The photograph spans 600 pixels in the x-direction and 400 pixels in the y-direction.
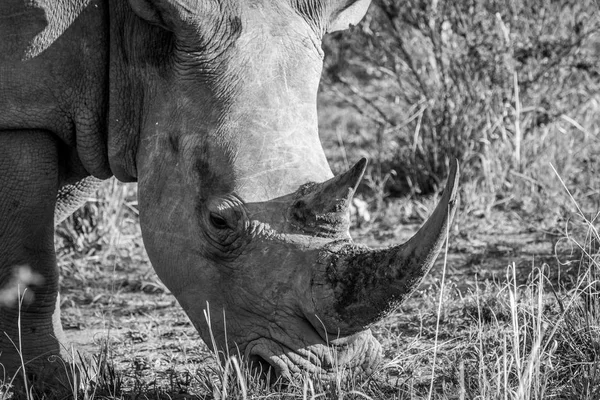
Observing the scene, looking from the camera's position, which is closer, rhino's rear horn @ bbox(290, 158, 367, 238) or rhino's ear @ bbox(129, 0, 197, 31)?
rhino's rear horn @ bbox(290, 158, 367, 238)

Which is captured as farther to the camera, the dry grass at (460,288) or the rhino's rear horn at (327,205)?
the dry grass at (460,288)

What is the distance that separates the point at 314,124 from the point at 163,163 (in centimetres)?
65

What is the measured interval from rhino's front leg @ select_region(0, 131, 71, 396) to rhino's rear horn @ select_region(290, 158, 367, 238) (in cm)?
127

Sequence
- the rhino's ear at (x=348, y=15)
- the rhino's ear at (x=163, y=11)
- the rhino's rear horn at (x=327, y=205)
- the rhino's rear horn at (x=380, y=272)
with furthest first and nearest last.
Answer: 1. the rhino's ear at (x=348, y=15)
2. the rhino's ear at (x=163, y=11)
3. the rhino's rear horn at (x=327, y=205)
4. the rhino's rear horn at (x=380, y=272)

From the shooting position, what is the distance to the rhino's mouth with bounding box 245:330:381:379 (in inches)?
162

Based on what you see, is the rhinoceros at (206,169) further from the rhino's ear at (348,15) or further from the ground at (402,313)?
the ground at (402,313)

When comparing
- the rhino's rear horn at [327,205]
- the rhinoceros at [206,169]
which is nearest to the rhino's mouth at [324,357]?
the rhinoceros at [206,169]

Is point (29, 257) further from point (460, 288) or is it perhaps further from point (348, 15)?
point (460, 288)

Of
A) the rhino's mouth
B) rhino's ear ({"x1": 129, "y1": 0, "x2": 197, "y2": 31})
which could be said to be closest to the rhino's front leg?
rhino's ear ({"x1": 129, "y1": 0, "x2": 197, "y2": 31})

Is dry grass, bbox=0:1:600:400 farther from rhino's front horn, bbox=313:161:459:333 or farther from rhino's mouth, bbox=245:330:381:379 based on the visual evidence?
rhino's front horn, bbox=313:161:459:333

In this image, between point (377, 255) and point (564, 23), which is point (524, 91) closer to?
point (564, 23)

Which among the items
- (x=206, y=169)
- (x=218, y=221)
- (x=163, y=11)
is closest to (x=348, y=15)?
(x=163, y=11)

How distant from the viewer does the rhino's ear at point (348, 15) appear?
5.14 m

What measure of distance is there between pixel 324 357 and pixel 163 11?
5.04ft
